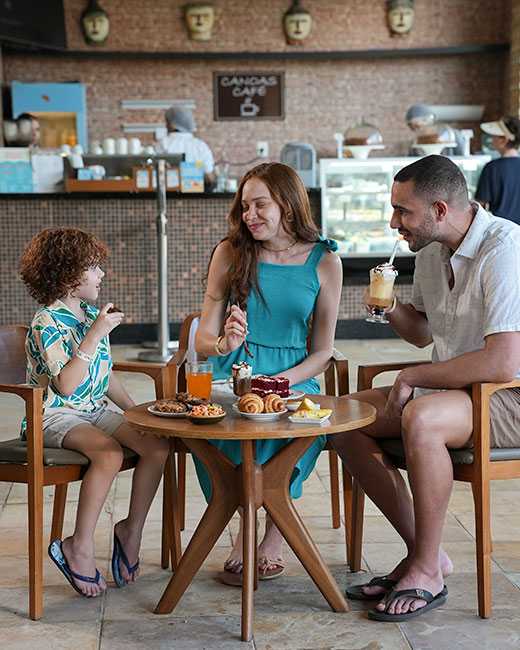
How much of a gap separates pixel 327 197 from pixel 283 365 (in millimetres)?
4833

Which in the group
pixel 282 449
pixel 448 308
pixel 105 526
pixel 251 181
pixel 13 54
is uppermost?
pixel 13 54

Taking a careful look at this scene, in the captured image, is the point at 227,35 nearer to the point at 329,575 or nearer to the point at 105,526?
the point at 105,526

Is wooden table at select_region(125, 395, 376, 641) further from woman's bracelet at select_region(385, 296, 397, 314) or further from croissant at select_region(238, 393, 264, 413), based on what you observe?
woman's bracelet at select_region(385, 296, 397, 314)

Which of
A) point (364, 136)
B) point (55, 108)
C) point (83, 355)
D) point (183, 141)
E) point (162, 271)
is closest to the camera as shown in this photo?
point (83, 355)

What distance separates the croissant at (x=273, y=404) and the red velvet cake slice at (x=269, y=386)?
0.09m

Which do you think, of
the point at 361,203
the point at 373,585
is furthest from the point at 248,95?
the point at 373,585

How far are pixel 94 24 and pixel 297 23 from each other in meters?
2.07

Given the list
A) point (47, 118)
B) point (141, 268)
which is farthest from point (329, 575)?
point (47, 118)

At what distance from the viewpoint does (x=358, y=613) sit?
262 cm

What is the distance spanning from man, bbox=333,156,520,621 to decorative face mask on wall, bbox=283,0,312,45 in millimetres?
8166

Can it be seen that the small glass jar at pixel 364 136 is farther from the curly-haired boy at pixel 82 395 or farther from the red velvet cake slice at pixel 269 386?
the red velvet cake slice at pixel 269 386

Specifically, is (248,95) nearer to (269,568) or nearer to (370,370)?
(370,370)

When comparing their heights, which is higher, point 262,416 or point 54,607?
point 262,416

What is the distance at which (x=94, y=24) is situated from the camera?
10414mm
